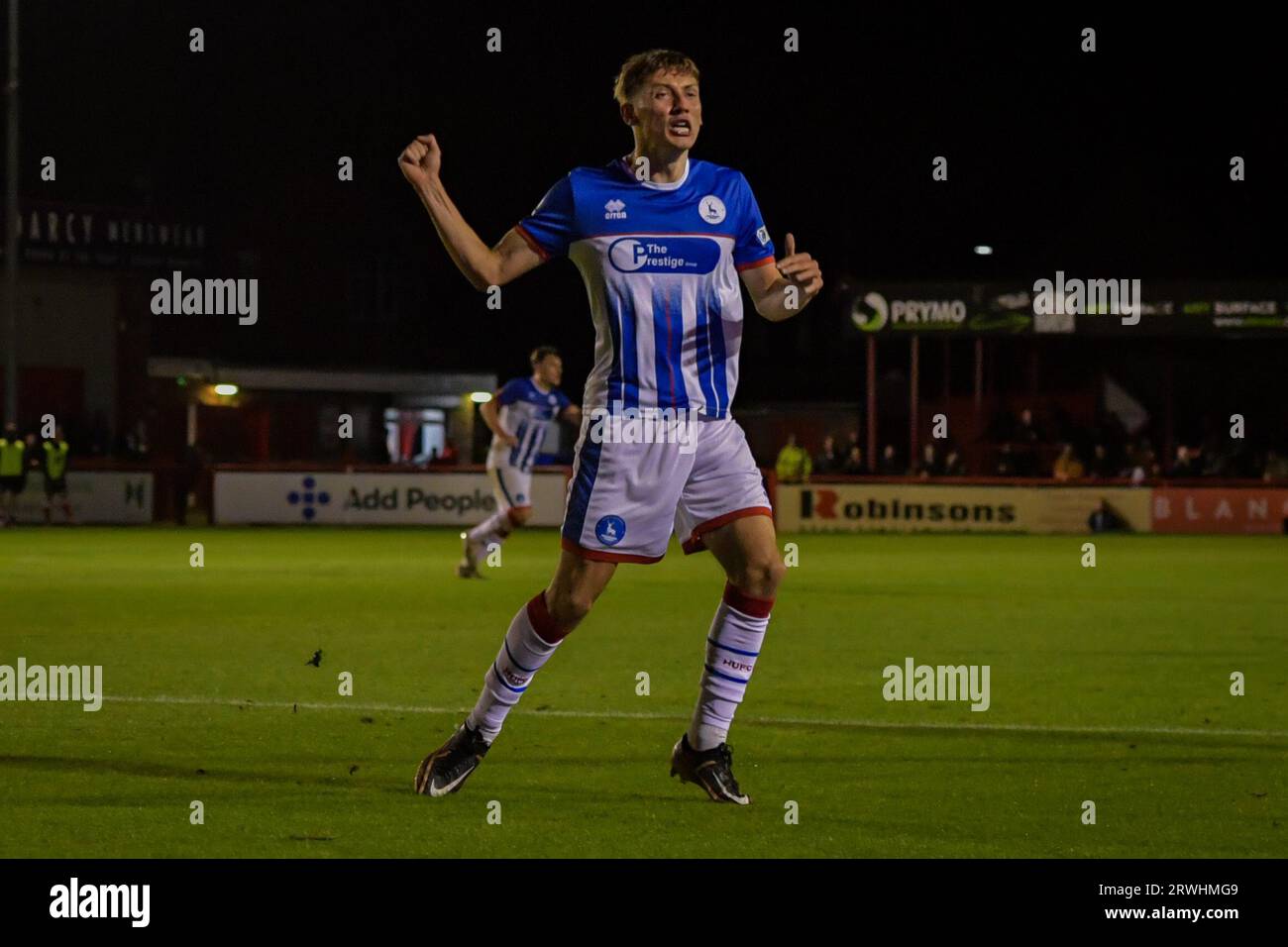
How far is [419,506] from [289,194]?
80.3ft

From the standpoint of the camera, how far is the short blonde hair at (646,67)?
22.1 feet

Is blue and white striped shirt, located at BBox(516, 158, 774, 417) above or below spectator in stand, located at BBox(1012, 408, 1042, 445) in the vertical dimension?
below

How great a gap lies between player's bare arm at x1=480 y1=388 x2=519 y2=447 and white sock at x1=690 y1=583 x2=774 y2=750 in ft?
39.5

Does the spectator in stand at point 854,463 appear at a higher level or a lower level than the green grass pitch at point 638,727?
higher

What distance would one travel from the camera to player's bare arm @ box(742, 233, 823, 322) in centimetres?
679

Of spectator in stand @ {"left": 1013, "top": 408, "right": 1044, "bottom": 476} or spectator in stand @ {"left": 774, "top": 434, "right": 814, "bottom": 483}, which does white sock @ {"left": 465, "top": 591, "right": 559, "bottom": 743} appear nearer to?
spectator in stand @ {"left": 774, "top": 434, "right": 814, "bottom": 483}

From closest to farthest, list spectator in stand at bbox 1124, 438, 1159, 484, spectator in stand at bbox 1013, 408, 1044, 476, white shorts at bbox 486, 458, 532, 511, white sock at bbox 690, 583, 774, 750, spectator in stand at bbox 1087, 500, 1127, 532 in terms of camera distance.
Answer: white sock at bbox 690, 583, 774, 750, white shorts at bbox 486, 458, 532, 511, spectator in stand at bbox 1087, 500, 1127, 532, spectator in stand at bbox 1013, 408, 1044, 476, spectator in stand at bbox 1124, 438, 1159, 484

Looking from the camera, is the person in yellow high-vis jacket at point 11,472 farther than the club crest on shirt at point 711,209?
Yes

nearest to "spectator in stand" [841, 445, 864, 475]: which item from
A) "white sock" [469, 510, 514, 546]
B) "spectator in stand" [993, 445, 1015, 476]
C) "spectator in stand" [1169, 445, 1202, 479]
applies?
"spectator in stand" [993, 445, 1015, 476]

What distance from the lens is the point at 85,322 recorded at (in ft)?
156

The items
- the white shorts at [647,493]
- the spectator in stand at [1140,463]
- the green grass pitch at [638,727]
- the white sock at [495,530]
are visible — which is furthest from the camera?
the spectator in stand at [1140,463]

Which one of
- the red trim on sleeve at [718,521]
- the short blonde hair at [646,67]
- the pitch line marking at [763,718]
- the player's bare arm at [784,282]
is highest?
the short blonde hair at [646,67]

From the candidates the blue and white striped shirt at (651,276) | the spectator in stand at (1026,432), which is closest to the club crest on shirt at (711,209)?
the blue and white striped shirt at (651,276)

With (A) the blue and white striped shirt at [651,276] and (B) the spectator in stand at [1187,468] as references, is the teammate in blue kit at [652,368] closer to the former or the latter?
(A) the blue and white striped shirt at [651,276]
